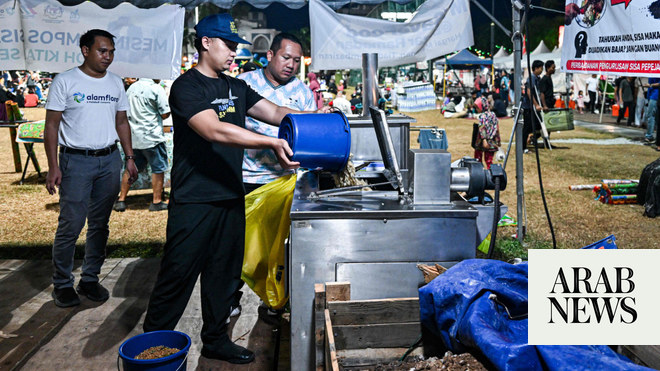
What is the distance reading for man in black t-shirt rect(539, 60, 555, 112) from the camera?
14.4m

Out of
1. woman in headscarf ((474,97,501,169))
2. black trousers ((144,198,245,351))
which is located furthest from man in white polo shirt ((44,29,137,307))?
woman in headscarf ((474,97,501,169))

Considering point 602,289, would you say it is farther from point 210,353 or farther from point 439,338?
point 210,353

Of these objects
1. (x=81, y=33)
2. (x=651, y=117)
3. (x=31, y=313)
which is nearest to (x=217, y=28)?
(x=81, y=33)

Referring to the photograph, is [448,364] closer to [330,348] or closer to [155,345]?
[330,348]

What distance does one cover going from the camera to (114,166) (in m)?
4.61

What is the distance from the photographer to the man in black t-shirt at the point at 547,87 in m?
14.4

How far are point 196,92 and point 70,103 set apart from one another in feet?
5.67

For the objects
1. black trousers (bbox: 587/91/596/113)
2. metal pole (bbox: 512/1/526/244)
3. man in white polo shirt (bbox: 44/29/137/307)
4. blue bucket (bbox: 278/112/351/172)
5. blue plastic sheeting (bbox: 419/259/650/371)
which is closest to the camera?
blue plastic sheeting (bbox: 419/259/650/371)

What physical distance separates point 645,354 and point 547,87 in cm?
1380

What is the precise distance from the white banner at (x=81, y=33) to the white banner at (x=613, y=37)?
3.68 metres

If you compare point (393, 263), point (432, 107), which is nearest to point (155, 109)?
point (393, 263)

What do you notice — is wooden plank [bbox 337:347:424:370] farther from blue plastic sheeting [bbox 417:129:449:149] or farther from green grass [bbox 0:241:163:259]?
blue plastic sheeting [bbox 417:129:449:149]

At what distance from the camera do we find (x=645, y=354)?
2.16 meters

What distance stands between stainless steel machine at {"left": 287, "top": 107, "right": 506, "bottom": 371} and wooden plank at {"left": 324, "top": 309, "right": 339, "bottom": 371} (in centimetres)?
37
